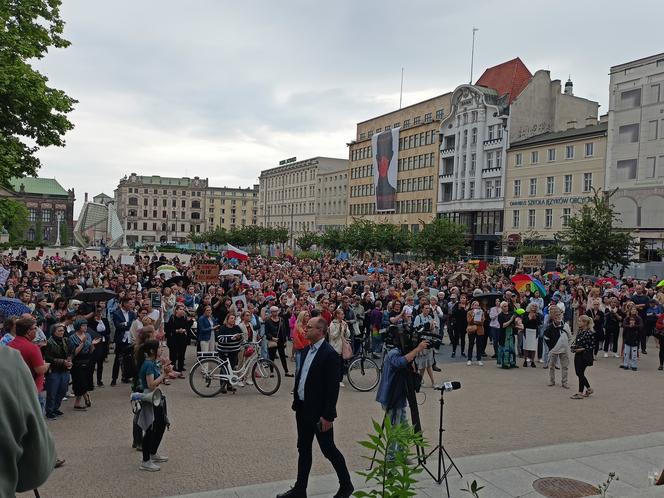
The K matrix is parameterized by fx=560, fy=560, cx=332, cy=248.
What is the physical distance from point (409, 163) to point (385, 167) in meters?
5.24

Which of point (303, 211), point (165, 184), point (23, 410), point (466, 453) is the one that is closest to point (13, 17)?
point (466, 453)

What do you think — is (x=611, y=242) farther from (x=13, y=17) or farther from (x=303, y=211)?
(x=303, y=211)

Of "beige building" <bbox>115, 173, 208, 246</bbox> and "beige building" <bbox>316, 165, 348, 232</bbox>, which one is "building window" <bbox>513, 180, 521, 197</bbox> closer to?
"beige building" <bbox>316, 165, 348, 232</bbox>

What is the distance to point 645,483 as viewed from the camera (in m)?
6.64

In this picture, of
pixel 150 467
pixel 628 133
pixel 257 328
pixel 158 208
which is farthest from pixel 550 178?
pixel 158 208

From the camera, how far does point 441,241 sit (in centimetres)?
4625

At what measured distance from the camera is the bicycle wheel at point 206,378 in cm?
1059

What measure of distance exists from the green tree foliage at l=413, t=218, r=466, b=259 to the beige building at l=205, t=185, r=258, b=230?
116424 millimetres

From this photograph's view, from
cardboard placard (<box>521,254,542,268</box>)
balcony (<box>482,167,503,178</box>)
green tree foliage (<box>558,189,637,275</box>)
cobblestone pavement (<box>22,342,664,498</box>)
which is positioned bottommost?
cobblestone pavement (<box>22,342,664,498</box>)

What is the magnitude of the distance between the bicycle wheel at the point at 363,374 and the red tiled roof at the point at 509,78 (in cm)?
5538

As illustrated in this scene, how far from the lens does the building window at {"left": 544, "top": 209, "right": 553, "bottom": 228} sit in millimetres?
53438

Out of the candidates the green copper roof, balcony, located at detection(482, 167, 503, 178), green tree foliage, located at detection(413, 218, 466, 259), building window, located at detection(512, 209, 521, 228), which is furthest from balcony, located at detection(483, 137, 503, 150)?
the green copper roof

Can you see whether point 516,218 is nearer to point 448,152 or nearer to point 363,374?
point 448,152

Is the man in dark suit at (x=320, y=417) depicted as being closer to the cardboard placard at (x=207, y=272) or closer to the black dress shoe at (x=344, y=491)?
the black dress shoe at (x=344, y=491)
